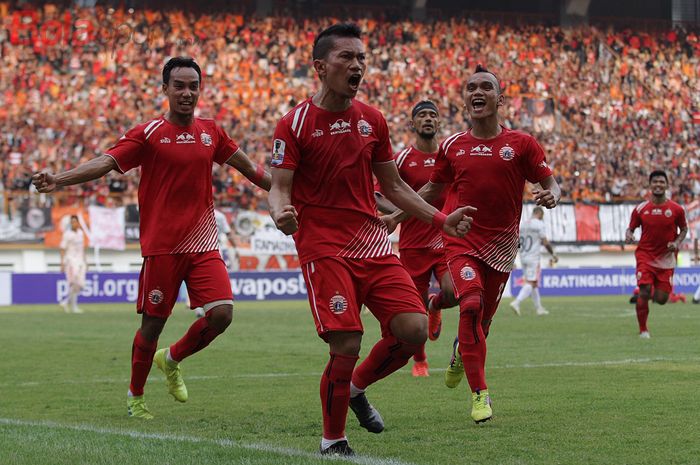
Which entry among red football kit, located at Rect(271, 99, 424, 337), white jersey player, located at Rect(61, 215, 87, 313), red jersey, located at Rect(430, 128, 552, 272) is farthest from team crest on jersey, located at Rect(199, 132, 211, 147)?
white jersey player, located at Rect(61, 215, 87, 313)

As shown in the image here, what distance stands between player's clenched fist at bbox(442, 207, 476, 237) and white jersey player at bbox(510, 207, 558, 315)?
18.2m

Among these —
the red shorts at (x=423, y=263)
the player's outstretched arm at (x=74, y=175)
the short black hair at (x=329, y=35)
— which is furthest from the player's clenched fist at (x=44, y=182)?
the red shorts at (x=423, y=263)

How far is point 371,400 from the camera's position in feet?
32.0

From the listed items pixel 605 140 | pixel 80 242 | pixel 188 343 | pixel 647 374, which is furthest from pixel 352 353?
pixel 605 140

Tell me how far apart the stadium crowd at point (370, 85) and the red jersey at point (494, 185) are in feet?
84.0

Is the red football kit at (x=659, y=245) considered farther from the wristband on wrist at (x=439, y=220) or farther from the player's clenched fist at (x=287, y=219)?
the player's clenched fist at (x=287, y=219)

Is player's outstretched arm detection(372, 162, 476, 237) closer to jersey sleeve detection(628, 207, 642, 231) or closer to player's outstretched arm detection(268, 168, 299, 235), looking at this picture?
player's outstretched arm detection(268, 168, 299, 235)

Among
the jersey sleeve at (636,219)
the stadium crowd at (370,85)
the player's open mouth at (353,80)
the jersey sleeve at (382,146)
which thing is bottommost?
the jersey sleeve at (636,219)

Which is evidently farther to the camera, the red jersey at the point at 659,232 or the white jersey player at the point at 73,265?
the white jersey player at the point at 73,265

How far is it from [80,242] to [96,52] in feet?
41.0

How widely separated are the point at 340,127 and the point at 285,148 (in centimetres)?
35

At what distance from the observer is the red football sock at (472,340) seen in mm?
8406

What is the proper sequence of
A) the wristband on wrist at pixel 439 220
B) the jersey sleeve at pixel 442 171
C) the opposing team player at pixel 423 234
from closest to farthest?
the wristband on wrist at pixel 439 220, the jersey sleeve at pixel 442 171, the opposing team player at pixel 423 234

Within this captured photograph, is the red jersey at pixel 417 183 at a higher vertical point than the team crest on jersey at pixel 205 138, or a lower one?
lower
